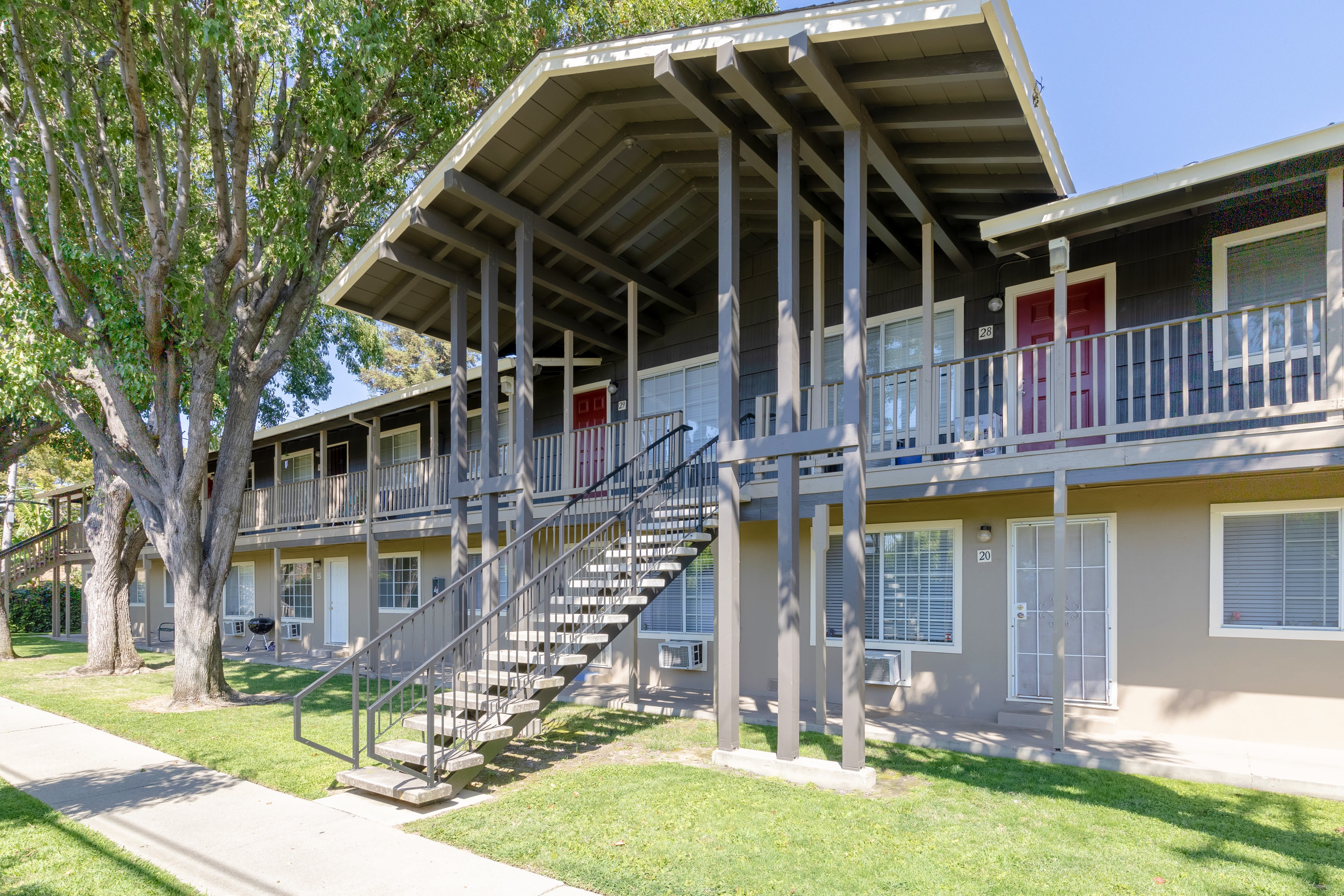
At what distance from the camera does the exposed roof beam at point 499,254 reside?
9000mm

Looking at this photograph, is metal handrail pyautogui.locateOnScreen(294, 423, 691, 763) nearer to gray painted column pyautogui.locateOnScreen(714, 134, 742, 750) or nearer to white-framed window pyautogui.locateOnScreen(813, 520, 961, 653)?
gray painted column pyautogui.locateOnScreen(714, 134, 742, 750)

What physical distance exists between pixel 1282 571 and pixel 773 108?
19.5 feet

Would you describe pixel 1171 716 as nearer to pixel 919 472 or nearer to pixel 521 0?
pixel 919 472

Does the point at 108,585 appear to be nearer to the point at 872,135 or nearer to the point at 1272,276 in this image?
the point at 872,135

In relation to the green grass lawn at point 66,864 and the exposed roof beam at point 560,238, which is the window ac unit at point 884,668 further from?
the green grass lawn at point 66,864

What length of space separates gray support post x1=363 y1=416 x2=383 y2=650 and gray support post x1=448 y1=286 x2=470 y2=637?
14.0 feet

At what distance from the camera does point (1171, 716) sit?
767 cm

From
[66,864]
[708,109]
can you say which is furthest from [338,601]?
[708,109]

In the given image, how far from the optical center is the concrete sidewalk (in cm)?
474

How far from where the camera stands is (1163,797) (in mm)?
5891

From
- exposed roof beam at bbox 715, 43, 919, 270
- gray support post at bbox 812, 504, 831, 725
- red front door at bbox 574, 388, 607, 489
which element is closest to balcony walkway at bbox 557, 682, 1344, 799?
gray support post at bbox 812, 504, 831, 725

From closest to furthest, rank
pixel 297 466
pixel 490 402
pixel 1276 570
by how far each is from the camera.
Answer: pixel 1276 570
pixel 490 402
pixel 297 466

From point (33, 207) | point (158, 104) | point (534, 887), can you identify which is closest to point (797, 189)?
point (534, 887)

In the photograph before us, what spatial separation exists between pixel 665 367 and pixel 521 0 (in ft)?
19.3
